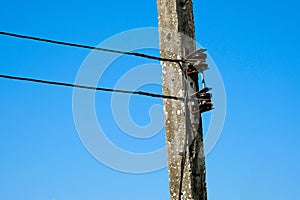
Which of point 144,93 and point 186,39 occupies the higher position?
point 186,39

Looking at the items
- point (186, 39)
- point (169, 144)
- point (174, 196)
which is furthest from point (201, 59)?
point (174, 196)

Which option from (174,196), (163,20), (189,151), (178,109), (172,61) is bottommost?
(174,196)

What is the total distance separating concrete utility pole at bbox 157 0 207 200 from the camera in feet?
21.5

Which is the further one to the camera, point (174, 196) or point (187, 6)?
point (187, 6)

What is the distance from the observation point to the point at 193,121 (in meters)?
6.76

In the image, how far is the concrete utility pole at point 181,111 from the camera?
6562mm

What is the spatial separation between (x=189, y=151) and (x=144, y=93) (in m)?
0.77

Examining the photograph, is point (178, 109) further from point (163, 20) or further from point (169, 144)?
point (163, 20)

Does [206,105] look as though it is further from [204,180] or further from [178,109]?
[204,180]

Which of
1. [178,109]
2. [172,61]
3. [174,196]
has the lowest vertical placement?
[174,196]

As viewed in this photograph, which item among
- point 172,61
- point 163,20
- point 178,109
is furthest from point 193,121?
point 163,20

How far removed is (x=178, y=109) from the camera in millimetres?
6773

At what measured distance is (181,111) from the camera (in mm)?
6758

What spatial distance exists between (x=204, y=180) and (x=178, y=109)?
2.40 ft
